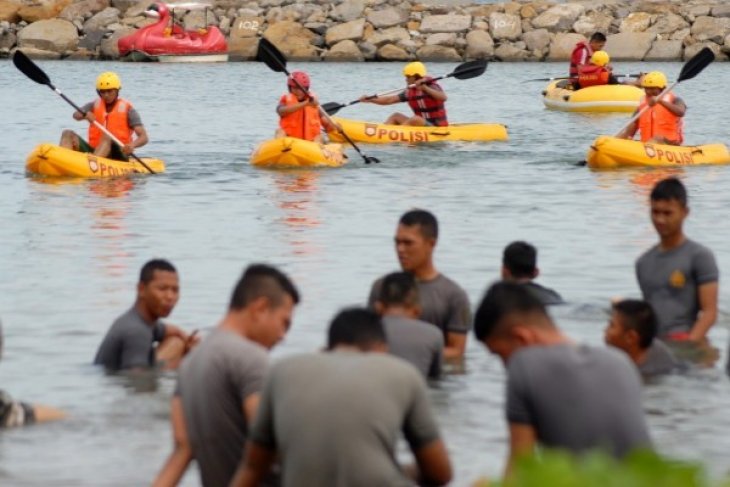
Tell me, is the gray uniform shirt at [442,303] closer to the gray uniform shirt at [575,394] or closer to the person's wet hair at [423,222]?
the person's wet hair at [423,222]

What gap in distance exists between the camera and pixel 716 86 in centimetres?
4219

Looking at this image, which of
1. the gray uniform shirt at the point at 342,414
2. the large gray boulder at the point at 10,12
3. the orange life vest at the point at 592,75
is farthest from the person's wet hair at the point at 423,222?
the large gray boulder at the point at 10,12

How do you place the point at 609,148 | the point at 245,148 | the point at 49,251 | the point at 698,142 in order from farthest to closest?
1. the point at 698,142
2. the point at 245,148
3. the point at 609,148
4. the point at 49,251

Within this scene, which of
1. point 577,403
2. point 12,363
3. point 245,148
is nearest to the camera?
point 577,403

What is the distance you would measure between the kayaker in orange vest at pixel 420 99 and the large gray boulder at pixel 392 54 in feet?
90.0

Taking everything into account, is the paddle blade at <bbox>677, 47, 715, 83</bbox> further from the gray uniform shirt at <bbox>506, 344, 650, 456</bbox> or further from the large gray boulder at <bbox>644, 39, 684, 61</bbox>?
the large gray boulder at <bbox>644, 39, 684, 61</bbox>

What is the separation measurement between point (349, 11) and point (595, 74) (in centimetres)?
2392

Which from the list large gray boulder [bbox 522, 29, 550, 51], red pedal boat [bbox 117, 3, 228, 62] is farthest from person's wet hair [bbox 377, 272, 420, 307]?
large gray boulder [bbox 522, 29, 550, 51]

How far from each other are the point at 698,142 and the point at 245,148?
718 centimetres

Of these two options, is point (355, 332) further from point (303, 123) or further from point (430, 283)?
point (303, 123)

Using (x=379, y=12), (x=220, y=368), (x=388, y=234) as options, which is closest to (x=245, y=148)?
(x=388, y=234)

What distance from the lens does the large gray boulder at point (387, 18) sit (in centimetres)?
5409

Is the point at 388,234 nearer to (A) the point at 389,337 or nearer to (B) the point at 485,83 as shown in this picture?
(A) the point at 389,337

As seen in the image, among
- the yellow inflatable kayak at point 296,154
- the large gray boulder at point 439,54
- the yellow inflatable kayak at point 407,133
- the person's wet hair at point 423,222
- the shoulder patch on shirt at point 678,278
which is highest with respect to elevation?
the large gray boulder at point 439,54
